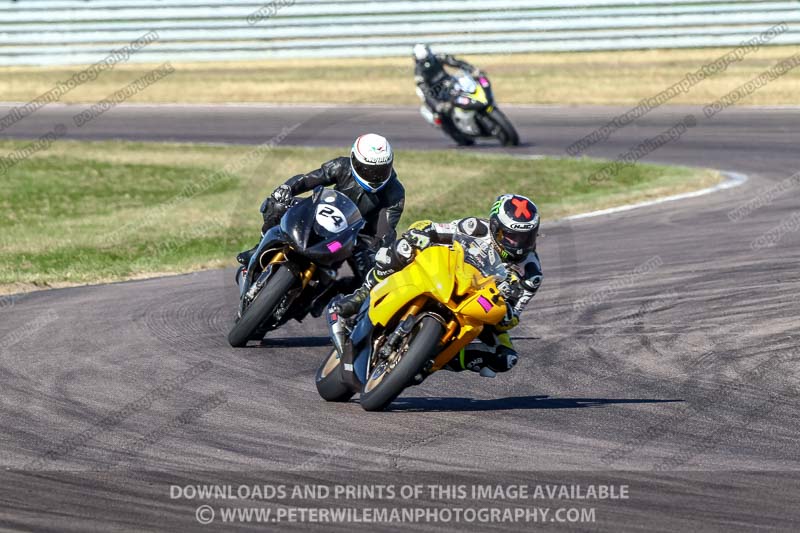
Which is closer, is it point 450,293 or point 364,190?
point 450,293

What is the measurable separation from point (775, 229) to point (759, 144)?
880 cm

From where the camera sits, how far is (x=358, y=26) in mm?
35781

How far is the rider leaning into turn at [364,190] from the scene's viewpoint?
10523mm

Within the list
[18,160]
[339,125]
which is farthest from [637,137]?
[18,160]

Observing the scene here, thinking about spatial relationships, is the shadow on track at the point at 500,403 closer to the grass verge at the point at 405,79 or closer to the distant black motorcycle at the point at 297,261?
the distant black motorcycle at the point at 297,261

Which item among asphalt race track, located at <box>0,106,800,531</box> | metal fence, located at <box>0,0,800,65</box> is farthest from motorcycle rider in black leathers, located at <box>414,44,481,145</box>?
asphalt race track, located at <box>0,106,800,531</box>

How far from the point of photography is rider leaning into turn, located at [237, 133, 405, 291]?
10.5 meters

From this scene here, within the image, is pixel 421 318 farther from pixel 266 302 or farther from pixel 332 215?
pixel 266 302

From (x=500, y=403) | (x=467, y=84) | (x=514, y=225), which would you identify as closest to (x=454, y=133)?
(x=467, y=84)

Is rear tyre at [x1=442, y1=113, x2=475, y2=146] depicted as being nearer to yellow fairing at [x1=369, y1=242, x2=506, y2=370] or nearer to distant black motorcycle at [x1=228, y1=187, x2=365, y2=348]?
distant black motorcycle at [x1=228, y1=187, x2=365, y2=348]

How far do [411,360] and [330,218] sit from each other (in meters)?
2.49

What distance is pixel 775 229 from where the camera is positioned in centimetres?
1627

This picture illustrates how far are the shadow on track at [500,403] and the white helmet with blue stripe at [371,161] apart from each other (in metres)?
2.36

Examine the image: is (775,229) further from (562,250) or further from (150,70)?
(150,70)
